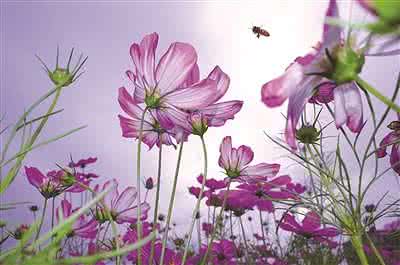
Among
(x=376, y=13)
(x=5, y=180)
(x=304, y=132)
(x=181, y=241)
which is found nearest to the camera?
(x=376, y=13)

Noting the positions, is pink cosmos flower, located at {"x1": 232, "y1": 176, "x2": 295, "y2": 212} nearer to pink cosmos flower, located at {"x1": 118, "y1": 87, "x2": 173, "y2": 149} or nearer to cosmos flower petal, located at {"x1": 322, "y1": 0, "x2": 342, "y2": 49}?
pink cosmos flower, located at {"x1": 118, "y1": 87, "x2": 173, "y2": 149}

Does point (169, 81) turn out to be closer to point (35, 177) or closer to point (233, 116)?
point (233, 116)

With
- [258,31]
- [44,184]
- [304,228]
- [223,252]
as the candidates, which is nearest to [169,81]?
[44,184]

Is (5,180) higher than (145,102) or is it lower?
lower

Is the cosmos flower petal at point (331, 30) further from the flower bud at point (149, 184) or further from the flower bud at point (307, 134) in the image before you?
the flower bud at point (149, 184)

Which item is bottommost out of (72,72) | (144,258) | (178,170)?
(144,258)

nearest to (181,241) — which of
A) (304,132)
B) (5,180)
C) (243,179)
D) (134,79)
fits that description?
(243,179)

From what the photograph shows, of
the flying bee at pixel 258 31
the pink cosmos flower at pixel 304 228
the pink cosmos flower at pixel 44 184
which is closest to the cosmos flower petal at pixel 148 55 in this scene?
the pink cosmos flower at pixel 44 184

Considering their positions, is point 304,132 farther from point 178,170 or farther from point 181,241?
point 181,241
